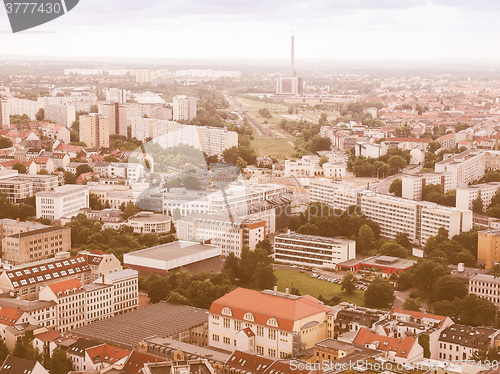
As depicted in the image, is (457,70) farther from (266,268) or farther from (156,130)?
(266,268)

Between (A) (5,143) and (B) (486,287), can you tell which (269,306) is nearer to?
(B) (486,287)

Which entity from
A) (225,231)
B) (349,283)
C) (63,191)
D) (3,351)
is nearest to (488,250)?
(349,283)

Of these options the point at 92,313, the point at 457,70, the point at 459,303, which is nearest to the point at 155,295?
the point at 92,313

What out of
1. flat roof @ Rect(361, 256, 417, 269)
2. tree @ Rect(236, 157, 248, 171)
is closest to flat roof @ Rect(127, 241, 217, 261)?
flat roof @ Rect(361, 256, 417, 269)

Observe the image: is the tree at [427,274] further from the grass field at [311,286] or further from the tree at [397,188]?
the tree at [397,188]

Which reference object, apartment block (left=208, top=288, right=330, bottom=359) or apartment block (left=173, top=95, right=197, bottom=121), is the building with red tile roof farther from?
apartment block (left=173, top=95, right=197, bottom=121)

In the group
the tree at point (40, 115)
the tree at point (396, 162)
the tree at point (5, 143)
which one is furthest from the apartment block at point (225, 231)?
the tree at point (40, 115)
